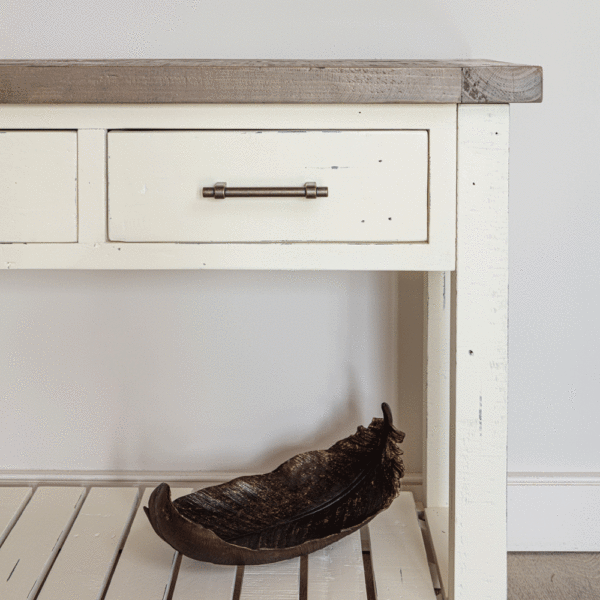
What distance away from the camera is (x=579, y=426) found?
1288mm

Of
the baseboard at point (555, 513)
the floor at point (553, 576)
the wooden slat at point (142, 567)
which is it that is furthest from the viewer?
the baseboard at point (555, 513)

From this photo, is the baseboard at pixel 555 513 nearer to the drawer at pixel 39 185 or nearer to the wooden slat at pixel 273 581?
the wooden slat at pixel 273 581

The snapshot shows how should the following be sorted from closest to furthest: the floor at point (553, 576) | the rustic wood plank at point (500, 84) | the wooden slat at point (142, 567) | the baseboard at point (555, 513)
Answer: the rustic wood plank at point (500, 84) → the wooden slat at point (142, 567) → the floor at point (553, 576) → the baseboard at point (555, 513)

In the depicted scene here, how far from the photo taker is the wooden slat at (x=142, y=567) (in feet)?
3.20

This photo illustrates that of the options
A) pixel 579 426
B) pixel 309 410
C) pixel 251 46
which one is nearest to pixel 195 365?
pixel 309 410

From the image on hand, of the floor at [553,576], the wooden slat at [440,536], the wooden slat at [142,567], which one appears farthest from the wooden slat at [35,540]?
the floor at [553,576]

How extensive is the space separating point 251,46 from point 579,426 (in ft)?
3.07

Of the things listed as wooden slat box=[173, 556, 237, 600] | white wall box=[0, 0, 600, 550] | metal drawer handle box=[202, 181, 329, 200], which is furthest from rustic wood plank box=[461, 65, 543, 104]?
wooden slat box=[173, 556, 237, 600]

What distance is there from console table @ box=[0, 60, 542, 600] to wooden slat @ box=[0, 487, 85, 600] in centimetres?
50

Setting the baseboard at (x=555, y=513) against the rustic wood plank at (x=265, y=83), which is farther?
the baseboard at (x=555, y=513)

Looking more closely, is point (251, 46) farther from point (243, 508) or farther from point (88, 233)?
point (243, 508)

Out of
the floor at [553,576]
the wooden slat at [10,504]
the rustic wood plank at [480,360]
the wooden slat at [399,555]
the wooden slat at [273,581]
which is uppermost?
the rustic wood plank at [480,360]

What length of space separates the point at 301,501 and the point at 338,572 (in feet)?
0.51

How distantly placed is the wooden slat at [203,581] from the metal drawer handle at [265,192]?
0.58m
